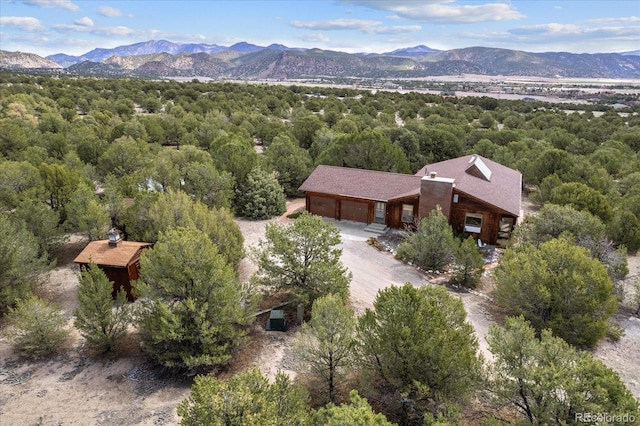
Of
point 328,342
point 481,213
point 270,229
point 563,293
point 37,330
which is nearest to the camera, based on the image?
point 328,342

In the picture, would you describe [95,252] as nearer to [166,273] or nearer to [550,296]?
[166,273]

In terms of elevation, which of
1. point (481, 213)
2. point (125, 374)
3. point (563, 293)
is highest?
point (481, 213)

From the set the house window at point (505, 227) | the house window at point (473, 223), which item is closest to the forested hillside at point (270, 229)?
the house window at point (505, 227)

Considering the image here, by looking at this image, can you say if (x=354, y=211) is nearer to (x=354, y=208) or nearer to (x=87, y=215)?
(x=354, y=208)

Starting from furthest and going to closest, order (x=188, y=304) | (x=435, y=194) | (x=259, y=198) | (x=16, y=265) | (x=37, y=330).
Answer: (x=259, y=198)
(x=435, y=194)
(x=16, y=265)
(x=37, y=330)
(x=188, y=304)

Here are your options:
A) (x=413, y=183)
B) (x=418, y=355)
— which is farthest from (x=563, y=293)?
(x=413, y=183)

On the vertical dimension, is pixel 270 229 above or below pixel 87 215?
above
